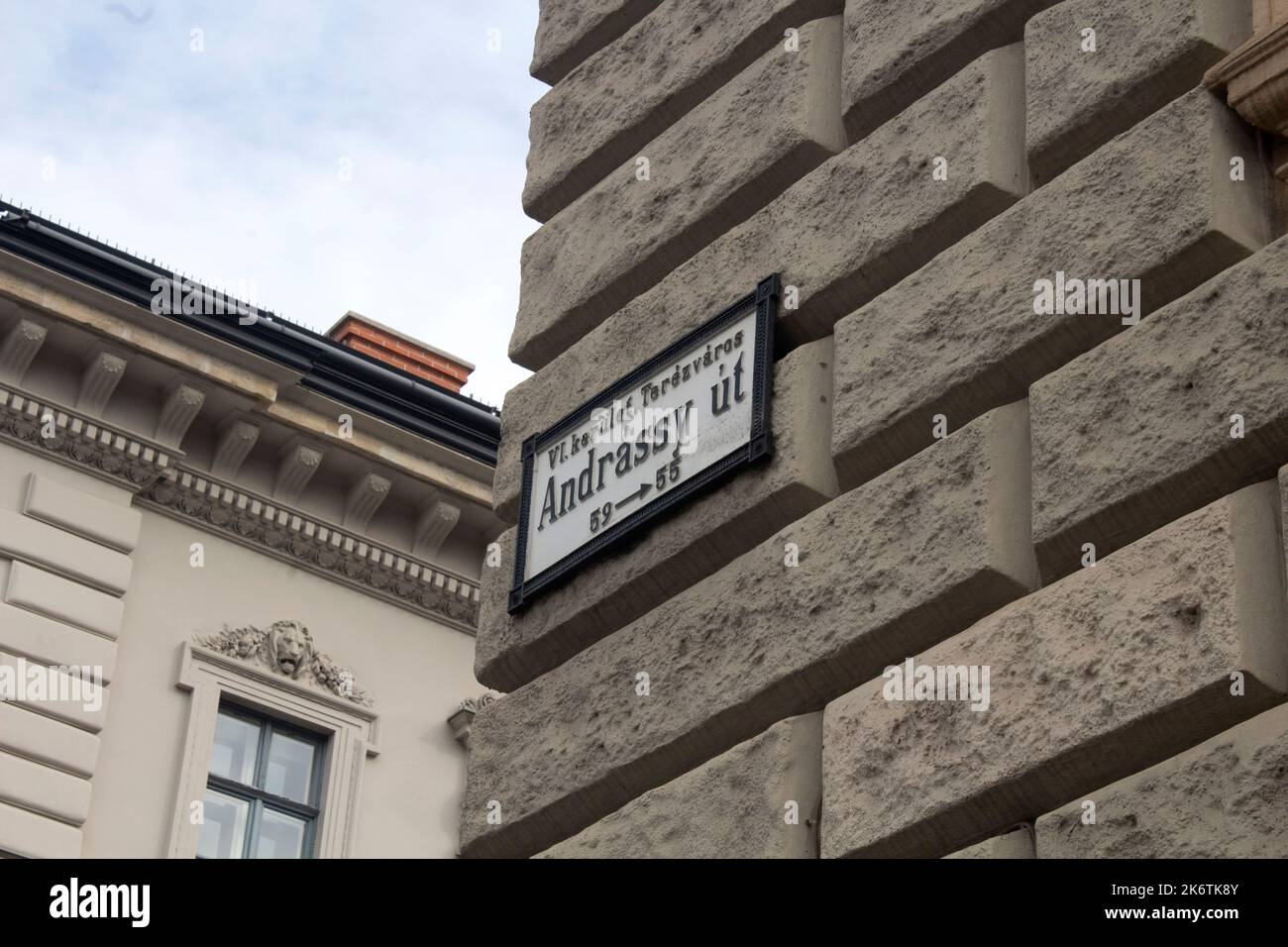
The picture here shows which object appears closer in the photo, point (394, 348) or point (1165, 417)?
point (1165, 417)

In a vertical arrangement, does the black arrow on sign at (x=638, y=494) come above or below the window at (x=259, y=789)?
below

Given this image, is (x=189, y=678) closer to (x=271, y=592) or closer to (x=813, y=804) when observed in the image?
(x=271, y=592)

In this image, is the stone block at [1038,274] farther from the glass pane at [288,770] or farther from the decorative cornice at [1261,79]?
the glass pane at [288,770]

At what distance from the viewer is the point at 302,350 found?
19.0 meters

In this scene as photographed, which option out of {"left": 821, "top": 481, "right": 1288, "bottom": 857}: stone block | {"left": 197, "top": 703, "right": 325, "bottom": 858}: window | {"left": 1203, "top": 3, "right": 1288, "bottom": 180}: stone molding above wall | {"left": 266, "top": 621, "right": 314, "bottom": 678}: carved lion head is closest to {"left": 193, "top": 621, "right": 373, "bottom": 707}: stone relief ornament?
{"left": 266, "top": 621, "right": 314, "bottom": 678}: carved lion head

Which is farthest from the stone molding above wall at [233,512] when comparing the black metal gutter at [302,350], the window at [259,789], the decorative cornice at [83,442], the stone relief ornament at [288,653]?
the window at [259,789]

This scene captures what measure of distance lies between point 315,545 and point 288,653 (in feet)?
3.44

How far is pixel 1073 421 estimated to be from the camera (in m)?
4.58

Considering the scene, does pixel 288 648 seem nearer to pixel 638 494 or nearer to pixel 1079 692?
pixel 638 494

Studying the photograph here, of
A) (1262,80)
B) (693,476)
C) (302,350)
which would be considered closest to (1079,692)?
(1262,80)

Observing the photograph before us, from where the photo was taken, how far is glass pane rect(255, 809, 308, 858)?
1767cm

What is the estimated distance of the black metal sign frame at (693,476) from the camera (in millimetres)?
5371
